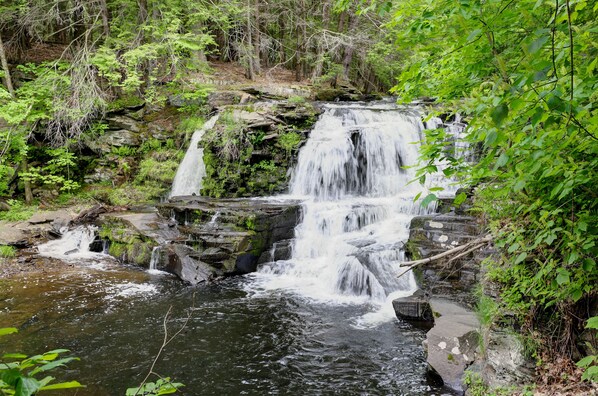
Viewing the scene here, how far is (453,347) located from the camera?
17.6 ft

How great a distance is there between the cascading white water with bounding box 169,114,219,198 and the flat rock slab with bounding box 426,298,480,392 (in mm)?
9970

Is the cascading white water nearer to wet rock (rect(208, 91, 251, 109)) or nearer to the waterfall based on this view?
wet rock (rect(208, 91, 251, 109))

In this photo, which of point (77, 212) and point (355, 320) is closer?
point (355, 320)

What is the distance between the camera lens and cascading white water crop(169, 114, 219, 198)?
1394 centimetres

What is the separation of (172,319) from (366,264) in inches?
162

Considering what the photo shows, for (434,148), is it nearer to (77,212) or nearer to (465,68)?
(465,68)

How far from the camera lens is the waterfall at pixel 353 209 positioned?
28.4 feet

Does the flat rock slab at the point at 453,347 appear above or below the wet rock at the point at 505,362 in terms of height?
below

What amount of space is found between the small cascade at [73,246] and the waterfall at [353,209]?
5071 millimetres

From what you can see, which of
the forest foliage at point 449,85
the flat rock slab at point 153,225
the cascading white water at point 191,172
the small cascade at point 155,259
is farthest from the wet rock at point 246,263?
the forest foliage at point 449,85

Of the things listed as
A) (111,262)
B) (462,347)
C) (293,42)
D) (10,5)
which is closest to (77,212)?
(111,262)

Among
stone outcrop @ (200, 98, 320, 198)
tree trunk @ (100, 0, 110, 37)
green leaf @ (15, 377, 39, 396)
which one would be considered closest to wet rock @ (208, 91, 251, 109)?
stone outcrop @ (200, 98, 320, 198)

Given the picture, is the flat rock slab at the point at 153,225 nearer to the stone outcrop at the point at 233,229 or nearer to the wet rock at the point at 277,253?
the stone outcrop at the point at 233,229

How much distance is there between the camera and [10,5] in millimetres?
15500
